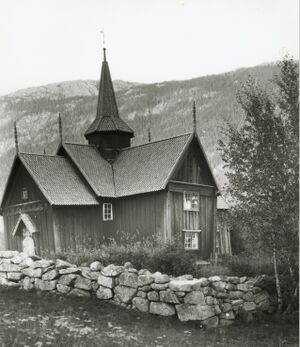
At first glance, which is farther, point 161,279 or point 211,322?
point 161,279

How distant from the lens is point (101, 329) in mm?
13602

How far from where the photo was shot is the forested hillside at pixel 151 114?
216 ft

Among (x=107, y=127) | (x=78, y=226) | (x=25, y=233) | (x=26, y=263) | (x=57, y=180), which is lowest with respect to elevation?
(x=26, y=263)

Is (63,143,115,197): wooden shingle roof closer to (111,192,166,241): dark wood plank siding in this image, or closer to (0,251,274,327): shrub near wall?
(111,192,166,241): dark wood plank siding

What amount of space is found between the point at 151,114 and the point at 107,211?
46.3 metres

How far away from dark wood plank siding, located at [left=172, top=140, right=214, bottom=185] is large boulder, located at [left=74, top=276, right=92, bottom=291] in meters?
10.8

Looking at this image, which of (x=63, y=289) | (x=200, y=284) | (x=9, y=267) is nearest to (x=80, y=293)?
(x=63, y=289)

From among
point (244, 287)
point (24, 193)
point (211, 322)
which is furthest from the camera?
point (24, 193)

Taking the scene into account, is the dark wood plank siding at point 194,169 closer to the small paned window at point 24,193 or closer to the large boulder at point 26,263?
the small paned window at point 24,193

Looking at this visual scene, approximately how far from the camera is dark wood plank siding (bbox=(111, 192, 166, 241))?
84.5ft

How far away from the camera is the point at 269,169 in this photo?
16.4 meters

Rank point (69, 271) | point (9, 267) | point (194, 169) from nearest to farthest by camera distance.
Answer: point (69, 271) < point (9, 267) < point (194, 169)

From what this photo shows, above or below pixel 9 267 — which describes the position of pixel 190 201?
above

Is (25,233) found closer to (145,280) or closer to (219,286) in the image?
(145,280)
